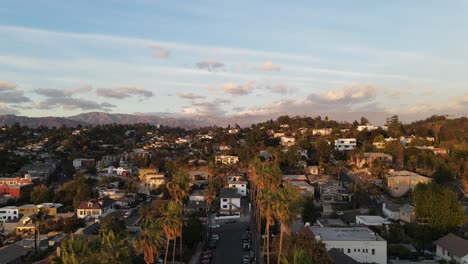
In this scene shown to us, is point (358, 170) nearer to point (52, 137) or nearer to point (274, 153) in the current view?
point (274, 153)

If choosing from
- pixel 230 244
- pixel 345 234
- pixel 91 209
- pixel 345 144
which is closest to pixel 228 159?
pixel 345 144

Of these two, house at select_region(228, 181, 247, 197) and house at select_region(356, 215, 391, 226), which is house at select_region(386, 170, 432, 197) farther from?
house at select_region(228, 181, 247, 197)

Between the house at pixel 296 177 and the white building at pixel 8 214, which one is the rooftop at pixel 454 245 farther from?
the white building at pixel 8 214

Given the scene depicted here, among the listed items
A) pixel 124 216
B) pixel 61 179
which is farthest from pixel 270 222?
pixel 61 179

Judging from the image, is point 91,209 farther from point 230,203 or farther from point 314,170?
point 314,170

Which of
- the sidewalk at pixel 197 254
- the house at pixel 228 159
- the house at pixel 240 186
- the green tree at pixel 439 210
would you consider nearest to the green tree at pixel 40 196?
the house at pixel 240 186

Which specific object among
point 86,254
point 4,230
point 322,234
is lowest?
point 4,230

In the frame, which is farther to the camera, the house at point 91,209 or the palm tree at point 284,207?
the house at point 91,209
